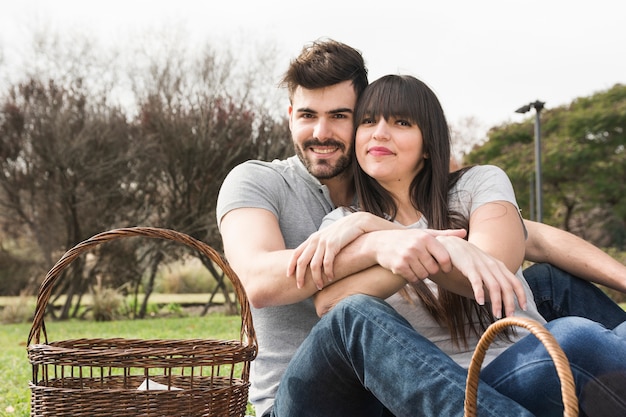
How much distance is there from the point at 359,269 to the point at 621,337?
69 centimetres

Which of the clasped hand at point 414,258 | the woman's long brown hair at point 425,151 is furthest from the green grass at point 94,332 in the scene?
the clasped hand at point 414,258

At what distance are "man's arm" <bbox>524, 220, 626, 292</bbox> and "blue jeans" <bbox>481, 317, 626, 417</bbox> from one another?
1.12 meters

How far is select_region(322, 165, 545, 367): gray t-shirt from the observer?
2326mm

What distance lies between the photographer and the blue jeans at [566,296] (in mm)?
2914

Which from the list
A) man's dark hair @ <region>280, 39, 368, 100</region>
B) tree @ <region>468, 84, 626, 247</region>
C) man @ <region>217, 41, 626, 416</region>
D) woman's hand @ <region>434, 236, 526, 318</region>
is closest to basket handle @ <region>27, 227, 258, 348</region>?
man @ <region>217, 41, 626, 416</region>

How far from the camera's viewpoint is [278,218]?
106 inches

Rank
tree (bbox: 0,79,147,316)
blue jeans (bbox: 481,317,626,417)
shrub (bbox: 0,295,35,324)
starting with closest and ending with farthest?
blue jeans (bbox: 481,317,626,417) → shrub (bbox: 0,295,35,324) → tree (bbox: 0,79,147,316)

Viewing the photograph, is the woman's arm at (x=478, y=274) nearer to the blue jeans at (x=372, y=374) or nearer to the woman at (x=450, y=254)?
the woman at (x=450, y=254)

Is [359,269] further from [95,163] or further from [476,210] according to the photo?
[95,163]

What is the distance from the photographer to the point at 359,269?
83.3 inches

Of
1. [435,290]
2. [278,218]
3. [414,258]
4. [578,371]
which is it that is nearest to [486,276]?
[414,258]

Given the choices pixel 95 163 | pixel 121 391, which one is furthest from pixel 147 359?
pixel 95 163

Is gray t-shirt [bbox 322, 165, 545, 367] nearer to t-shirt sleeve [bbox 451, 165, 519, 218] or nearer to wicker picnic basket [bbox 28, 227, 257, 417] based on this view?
t-shirt sleeve [bbox 451, 165, 519, 218]

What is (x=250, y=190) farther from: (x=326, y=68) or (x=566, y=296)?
(x=566, y=296)
